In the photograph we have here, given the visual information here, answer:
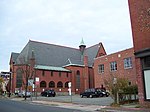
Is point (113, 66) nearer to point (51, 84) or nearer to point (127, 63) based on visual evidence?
point (127, 63)

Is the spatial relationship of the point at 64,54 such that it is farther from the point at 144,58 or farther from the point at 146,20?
the point at 146,20

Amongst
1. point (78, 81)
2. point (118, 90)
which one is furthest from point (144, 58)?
point (78, 81)

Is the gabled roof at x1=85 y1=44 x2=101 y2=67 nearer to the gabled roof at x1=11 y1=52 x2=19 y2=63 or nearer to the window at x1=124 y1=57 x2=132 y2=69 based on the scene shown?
the gabled roof at x1=11 y1=52 x2=19 y2=63

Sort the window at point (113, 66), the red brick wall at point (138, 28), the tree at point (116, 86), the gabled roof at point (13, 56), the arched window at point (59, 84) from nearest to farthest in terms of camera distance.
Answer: the red brick wall at point (138, 28)
the tree at point (116, 86)
the window at point (113, 66)
the arched window at point (59, 84)
the gabled roof at point (13, 56)

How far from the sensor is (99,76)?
55.7 m

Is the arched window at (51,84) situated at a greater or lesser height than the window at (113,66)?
lesser

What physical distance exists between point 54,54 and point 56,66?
548cm

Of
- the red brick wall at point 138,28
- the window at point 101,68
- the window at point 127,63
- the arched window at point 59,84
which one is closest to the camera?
the red brick wall at point 138,28

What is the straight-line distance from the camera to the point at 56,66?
7300cm

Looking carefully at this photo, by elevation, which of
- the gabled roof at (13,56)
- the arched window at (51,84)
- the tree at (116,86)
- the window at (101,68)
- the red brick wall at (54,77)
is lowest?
the tree at (116,86)

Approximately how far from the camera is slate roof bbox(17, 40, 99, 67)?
7075cm

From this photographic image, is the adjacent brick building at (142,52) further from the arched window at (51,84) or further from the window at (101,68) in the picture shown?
the arched window at (51,84)

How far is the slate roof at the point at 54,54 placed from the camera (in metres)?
70.8

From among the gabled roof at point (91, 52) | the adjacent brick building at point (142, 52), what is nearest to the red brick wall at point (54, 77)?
the gabled roof at point (91, 52)
